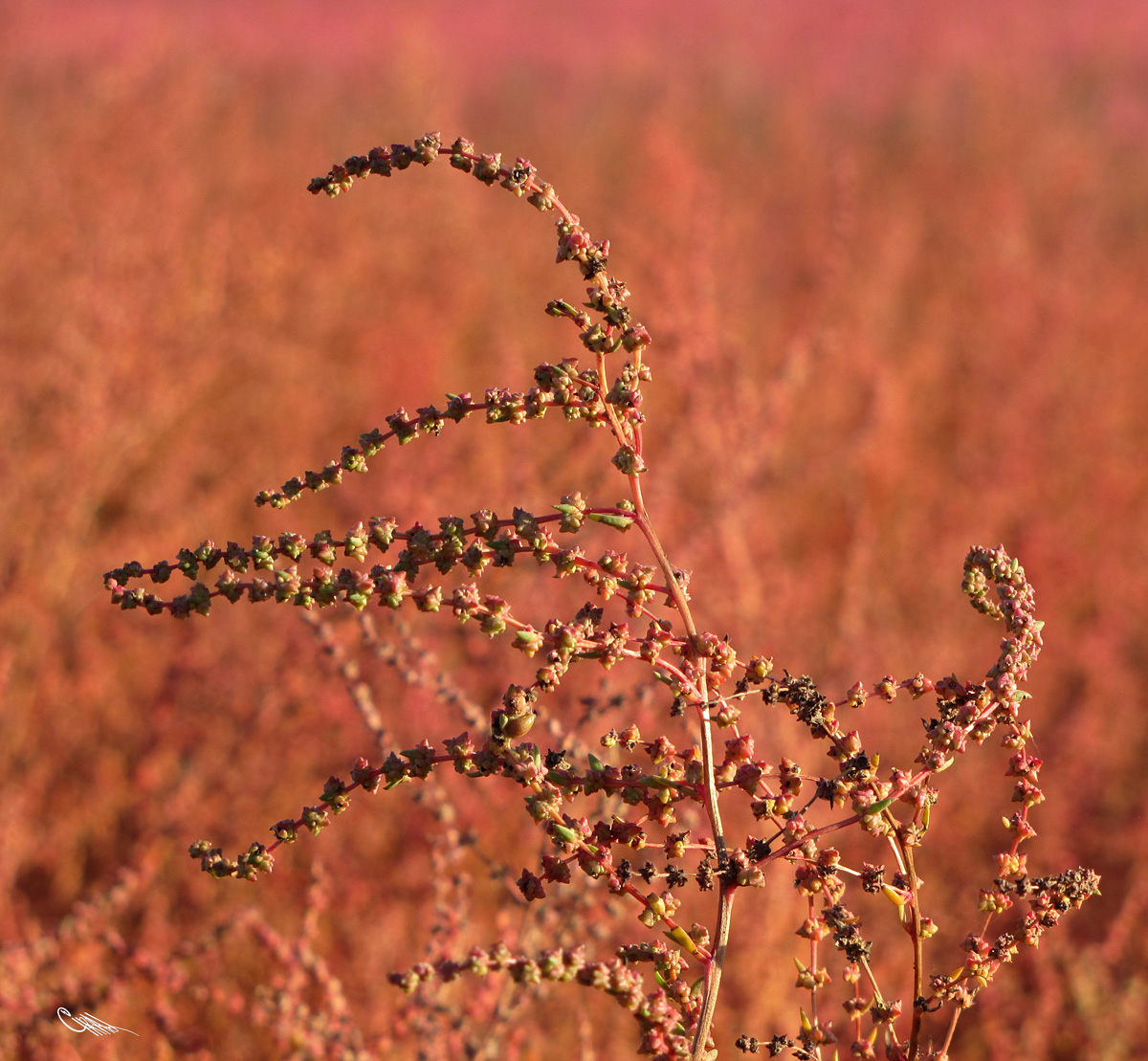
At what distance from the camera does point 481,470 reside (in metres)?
4.83

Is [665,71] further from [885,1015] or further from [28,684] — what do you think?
[885,1015]

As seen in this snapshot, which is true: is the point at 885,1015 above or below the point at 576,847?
below

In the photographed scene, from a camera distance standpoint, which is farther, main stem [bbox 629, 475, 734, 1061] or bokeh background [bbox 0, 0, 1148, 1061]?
bokeh background [bbox 0, 0, 1148, 1061]

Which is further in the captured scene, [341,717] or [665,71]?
[665,71]

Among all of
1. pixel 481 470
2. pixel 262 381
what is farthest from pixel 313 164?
pixel 481 470

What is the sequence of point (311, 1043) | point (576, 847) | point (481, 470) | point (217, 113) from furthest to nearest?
1. point (217, 113)
2. point (481, 470)
3. point (311, 1043)
4. point (576, 847)

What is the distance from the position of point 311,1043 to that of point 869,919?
6.64ft

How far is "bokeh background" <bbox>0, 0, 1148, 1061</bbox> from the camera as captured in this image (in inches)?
114

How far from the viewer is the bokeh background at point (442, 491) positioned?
2.90 metres

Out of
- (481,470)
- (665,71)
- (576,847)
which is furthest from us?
(665,71)
